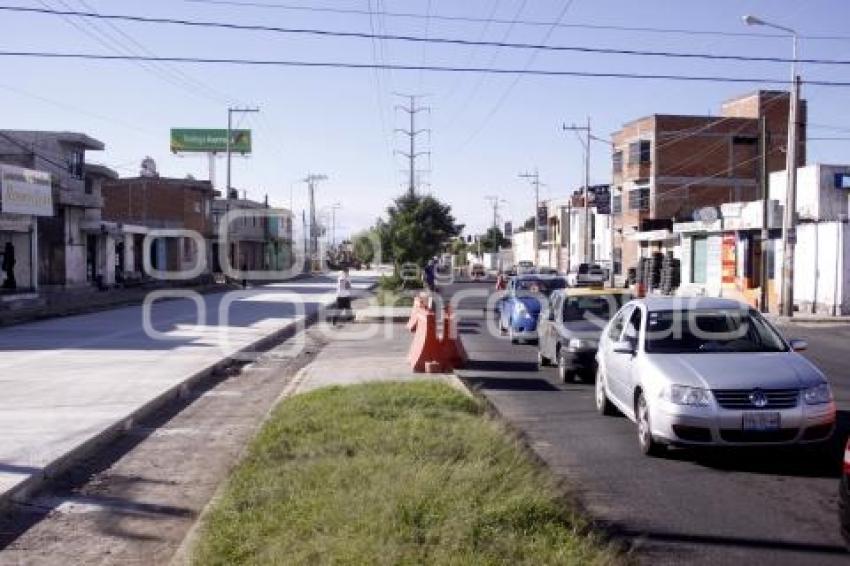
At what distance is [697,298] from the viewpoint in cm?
1116

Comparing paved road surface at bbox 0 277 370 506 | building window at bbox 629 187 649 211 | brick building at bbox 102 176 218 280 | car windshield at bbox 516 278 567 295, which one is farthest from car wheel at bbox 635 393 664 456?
building window at bbox 629 187 649 211

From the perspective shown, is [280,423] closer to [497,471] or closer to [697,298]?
[497,471]

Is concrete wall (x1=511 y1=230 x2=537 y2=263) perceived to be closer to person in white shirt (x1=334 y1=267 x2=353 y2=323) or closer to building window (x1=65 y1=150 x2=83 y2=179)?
building window (x1=65 y1=150 x2=83 y2=179)

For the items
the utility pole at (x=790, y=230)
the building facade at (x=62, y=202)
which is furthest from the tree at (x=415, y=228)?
the utility pole at (x=790, y=230)

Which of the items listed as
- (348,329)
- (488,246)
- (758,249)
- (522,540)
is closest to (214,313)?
(348,329)

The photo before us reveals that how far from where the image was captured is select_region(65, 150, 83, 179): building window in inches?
1922

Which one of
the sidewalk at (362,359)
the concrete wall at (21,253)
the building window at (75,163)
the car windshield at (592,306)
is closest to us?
the sidewalk at (362,359)

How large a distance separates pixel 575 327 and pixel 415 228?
2972cm

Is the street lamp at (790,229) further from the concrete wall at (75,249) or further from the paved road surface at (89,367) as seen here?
the concrete wall at (75,249)

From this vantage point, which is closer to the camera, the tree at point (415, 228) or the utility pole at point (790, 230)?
the utility pole at point (790, 230)

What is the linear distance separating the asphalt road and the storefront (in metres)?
27.1

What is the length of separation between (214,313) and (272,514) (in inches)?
1093

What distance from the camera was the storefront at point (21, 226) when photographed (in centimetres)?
3462

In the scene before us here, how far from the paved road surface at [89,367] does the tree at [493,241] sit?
4379 inches
